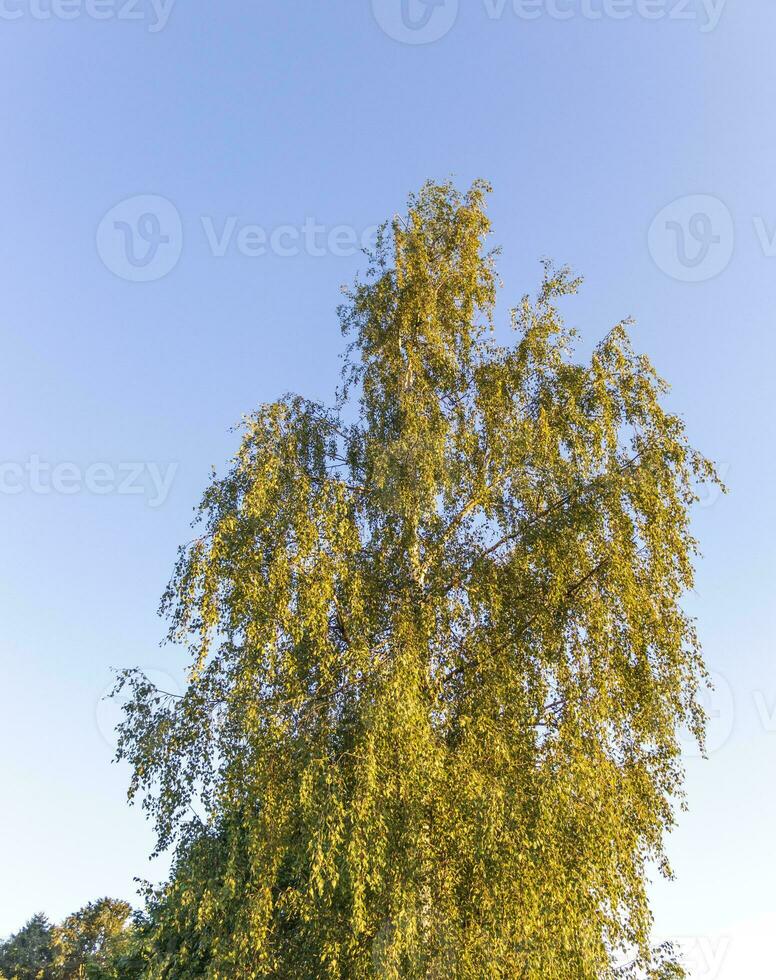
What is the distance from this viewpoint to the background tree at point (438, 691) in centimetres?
1039

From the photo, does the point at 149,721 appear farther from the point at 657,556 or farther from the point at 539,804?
the point at 657,556

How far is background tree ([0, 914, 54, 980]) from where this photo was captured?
214ft

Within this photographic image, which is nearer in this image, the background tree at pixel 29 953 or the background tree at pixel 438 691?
the background tree at pixel 438 691

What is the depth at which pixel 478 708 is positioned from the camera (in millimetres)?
11992

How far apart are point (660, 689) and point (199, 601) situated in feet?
25.3

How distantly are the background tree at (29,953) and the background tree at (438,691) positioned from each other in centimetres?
6685

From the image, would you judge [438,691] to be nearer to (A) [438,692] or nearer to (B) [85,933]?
(A) [438,692]

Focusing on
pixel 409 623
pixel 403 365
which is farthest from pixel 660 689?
pixel 403 365

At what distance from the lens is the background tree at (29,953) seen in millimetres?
65375

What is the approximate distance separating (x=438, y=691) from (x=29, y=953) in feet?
246

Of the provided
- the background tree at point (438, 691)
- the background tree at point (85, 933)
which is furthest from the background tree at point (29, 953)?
the background tree at point (438, 691)

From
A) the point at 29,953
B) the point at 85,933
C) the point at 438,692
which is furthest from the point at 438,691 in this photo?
the point at 29,953

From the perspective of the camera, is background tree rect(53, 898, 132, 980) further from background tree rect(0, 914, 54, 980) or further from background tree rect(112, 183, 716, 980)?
A: background tree rect(112, 183, 716, 980)

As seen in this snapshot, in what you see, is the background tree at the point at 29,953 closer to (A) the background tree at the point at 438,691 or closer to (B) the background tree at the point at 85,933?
(B) the background tree at the point at 85,933
